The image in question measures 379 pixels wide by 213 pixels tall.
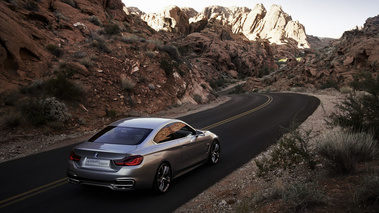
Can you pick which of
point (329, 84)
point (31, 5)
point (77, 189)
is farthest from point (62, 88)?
point (329, 84)

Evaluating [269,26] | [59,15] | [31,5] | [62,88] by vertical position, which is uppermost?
[269,26]

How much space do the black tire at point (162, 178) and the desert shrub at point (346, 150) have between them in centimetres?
327

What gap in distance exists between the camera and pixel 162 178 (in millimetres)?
5879

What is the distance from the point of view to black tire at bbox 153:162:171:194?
5661mm

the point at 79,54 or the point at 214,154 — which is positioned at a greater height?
the point at 79,54

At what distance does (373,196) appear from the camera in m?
3.38

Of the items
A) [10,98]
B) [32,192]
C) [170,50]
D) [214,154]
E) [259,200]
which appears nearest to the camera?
[259,200]

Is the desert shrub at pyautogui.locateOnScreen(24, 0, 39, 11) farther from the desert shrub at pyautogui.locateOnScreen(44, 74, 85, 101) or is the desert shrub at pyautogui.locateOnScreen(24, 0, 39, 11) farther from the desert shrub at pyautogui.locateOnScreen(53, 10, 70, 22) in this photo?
the desert shrub at pyautogui.locateOnScreen(44, 74, 85, 101)

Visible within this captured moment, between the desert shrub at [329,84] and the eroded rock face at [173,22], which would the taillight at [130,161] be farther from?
the eroded rock face at [173,22]

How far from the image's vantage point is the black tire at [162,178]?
5661 millimetres

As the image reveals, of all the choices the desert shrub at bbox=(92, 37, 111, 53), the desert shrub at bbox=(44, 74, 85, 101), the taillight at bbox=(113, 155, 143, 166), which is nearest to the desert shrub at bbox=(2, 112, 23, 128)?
the desert shrub at bbox=(44, 74, 85, 101)

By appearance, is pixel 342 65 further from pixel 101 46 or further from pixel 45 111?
pixel 45 111

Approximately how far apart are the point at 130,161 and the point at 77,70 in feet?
44.2

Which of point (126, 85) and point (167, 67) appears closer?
point (126, 85)
